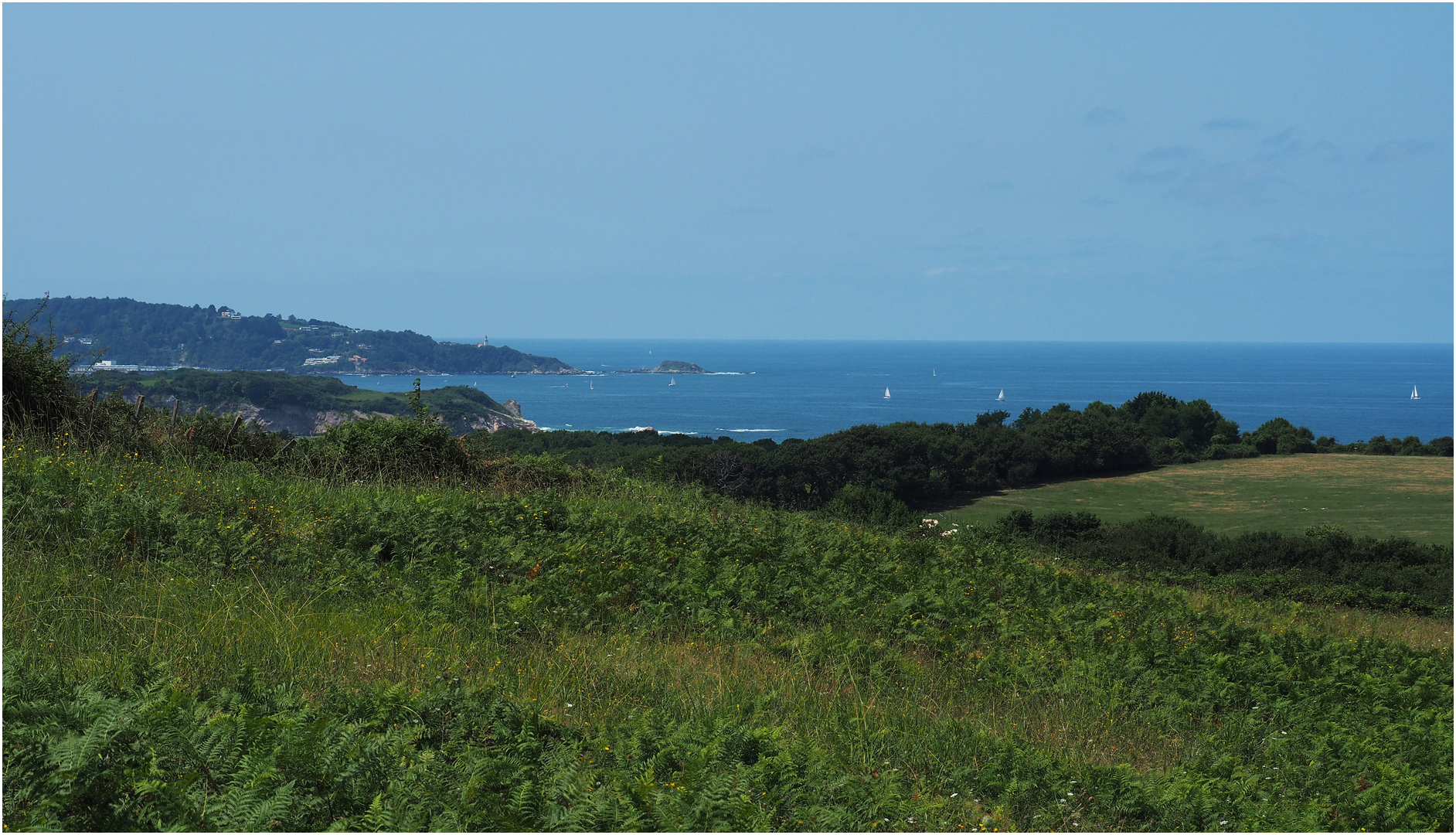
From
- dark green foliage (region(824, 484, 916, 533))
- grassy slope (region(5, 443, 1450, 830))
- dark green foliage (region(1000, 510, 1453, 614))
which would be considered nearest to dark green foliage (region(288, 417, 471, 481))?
grassy slope (region(5, 443, 1450, 830))

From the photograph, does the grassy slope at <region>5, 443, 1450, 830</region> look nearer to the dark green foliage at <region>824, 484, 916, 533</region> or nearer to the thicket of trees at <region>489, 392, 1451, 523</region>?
the dark green foliage at <region>824, 484, 916, 533</region>

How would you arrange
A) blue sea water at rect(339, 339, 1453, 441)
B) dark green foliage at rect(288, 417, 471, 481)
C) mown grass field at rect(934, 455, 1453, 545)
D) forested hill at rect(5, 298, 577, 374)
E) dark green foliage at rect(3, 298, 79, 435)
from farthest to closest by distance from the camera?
blue sea water at rect(339, 339, 1453, 441) < forested hill at rect(5, 298, 577, 374) < mown grass field at rect(934, 455, 1453, 545) < dark green foliage at rect(288, 417, 471, 481) < dark green foliage at rect(3, 298, 79, 435)

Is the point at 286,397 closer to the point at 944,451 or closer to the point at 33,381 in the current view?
the point at 944,451

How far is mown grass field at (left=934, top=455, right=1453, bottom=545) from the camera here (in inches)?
1275

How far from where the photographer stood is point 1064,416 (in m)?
46.1

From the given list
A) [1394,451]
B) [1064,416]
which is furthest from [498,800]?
[1394,451]

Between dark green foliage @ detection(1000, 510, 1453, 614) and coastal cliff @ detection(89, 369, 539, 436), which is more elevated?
coastal cliff @ detection(89, 369, 539, 436)

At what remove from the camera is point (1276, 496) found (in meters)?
38.0

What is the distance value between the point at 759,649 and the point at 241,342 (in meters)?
86.8

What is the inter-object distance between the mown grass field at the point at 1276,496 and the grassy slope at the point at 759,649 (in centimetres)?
2272

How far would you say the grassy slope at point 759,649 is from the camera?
12.8 ft

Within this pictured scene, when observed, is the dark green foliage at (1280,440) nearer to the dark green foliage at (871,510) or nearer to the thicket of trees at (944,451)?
the thicket of trees at (944,451)

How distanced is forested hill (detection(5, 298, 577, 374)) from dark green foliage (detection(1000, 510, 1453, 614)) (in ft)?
125

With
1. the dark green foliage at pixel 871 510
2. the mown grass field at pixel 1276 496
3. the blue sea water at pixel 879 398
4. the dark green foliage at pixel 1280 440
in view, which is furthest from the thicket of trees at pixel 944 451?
the blue sea water at pixel 879 398
